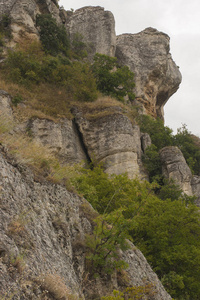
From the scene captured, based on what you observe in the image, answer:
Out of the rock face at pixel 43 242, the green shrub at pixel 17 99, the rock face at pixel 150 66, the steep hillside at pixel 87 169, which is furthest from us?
the rock face at pixel 150 66

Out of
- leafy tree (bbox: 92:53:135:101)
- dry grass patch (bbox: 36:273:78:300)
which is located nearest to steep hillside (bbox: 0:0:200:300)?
dry grass patch (bbox: 36:273:78:300)

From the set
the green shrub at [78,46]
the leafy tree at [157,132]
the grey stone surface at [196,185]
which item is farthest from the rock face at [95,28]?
the grey stone surface at [196,185]

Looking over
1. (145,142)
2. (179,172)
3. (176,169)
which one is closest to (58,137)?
(145,142)

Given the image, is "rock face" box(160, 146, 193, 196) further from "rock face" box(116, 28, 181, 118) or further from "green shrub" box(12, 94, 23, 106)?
"rock face" box(116, 28, 181, 118)

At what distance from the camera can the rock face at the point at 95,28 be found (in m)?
36.4

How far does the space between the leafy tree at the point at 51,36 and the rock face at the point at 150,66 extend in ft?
35.3

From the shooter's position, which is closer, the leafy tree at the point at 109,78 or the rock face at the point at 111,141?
the rock face at the point at 111,141

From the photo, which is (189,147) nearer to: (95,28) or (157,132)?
(157,132)

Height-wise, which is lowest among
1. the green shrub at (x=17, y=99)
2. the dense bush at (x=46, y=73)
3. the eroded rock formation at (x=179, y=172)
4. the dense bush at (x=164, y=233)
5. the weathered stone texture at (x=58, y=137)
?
the dense bush at (x=164, y=233)

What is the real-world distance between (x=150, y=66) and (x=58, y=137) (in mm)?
23295

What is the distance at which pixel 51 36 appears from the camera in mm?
29859

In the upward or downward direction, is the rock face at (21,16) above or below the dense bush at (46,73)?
above

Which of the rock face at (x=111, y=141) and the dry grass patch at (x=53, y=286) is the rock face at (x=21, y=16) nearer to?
the rock face at (x=111, y=141)

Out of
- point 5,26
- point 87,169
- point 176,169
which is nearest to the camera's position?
point 87,169
